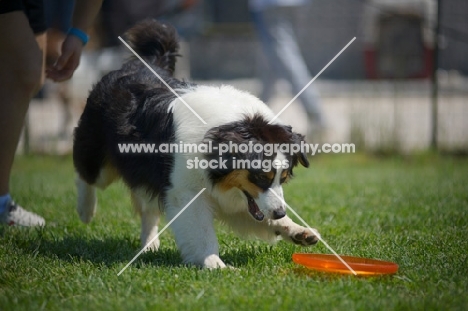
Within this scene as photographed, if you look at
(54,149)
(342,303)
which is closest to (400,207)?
(342,303)

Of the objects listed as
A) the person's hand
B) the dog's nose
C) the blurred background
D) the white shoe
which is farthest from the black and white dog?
the blurred background

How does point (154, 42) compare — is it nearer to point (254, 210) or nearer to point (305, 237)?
point (254, 210)

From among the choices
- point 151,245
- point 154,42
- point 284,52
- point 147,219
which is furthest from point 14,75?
point 284,52

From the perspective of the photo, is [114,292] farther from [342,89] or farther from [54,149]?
[342,89]

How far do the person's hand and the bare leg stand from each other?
142 millimetres

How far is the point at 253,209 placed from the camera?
11.7 ft

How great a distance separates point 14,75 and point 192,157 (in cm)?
158

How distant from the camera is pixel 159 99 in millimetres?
3951

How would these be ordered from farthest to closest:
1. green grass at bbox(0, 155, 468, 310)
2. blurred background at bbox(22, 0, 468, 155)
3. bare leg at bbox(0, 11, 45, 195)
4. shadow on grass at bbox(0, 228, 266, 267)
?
blurred background at bbox(22, 0, 468, 155), bare leg at bbox(0, 11, 45, 195), shadow on grass at bbox(0, 228, 266, 267), green grass at bbox(0, 155, 468, 310)

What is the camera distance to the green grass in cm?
290

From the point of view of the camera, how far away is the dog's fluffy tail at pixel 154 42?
457 centimetres

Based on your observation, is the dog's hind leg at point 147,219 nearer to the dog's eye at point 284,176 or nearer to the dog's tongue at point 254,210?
the dog's tongue at point 254,210

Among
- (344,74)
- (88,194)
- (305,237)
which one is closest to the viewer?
(305,237)

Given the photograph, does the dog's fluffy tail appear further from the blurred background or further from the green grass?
the green grass
